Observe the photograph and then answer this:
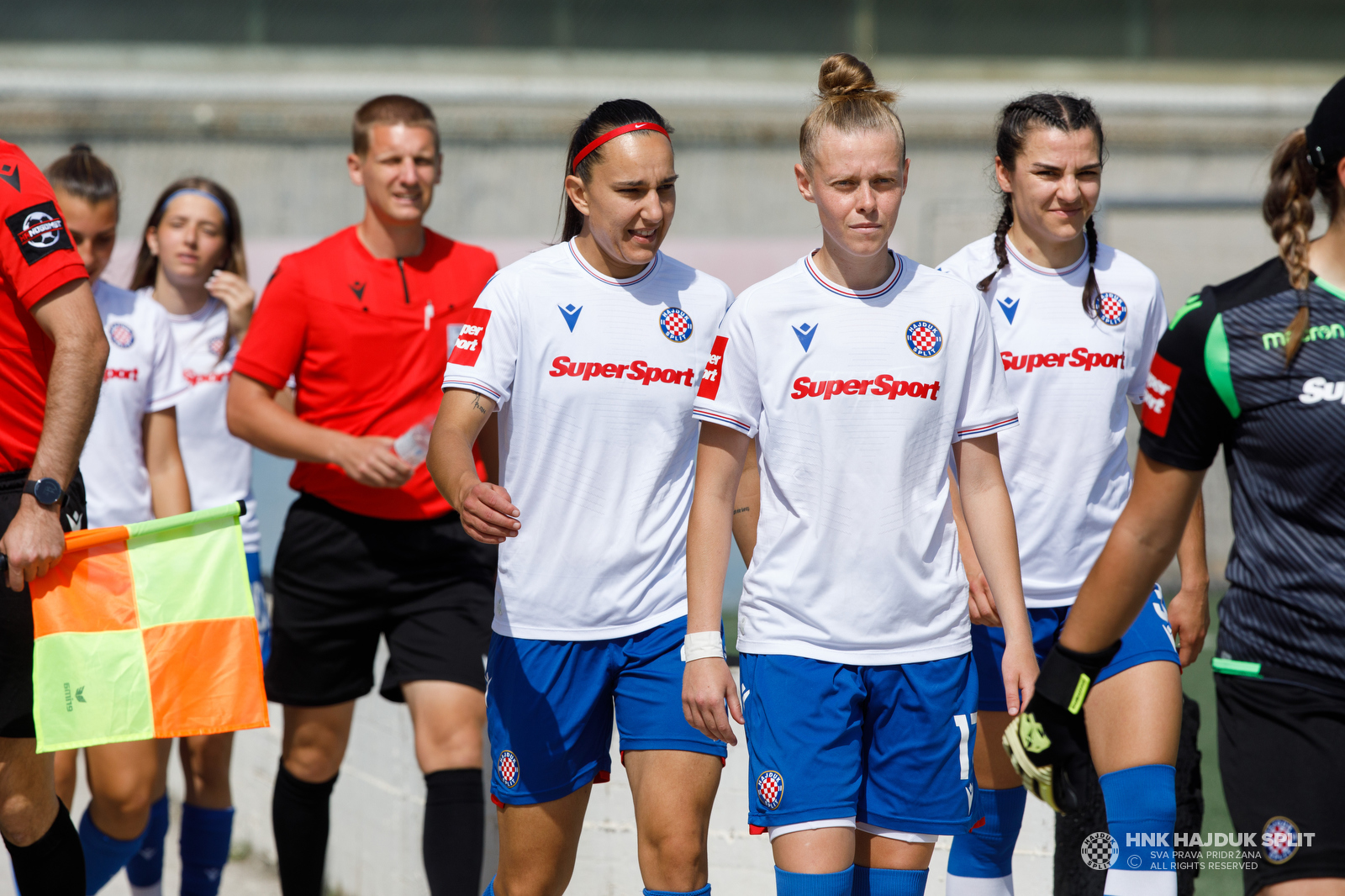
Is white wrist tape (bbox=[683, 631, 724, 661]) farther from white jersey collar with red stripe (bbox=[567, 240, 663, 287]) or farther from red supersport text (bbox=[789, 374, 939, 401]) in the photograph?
white jersey collar with red stripe (bbox=[567, 240, 663, 287])

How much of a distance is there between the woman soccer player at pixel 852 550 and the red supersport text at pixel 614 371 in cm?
32

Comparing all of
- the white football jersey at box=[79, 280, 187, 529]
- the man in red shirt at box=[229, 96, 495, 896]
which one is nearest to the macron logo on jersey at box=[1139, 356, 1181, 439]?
the man in red shirt at box=[229, 96, 495, 896]

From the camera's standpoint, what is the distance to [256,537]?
5.07m

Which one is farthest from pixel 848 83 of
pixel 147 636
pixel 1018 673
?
pixel 147 636

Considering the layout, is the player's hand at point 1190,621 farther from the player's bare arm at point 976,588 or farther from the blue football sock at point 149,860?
the blue football sock at point 149,860

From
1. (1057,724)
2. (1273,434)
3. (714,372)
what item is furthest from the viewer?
(714,372)

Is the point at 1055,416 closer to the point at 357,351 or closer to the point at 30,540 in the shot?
the point at 357,351

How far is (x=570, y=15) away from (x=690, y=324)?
7.77m

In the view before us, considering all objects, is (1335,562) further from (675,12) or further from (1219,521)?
(675,12)

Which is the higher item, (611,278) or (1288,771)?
(611,278)

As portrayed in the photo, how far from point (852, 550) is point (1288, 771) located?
1.04 meters

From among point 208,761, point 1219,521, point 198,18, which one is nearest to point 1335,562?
point 208,761

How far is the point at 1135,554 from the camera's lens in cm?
252

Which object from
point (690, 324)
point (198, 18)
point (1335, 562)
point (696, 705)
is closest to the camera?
point (1335, 562)
